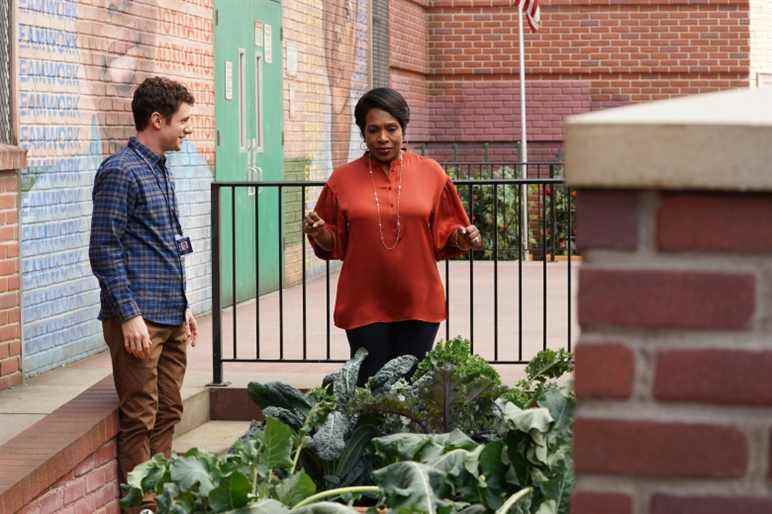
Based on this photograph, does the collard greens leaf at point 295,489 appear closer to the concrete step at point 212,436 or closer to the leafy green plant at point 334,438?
the leafy green plant at point 334,438

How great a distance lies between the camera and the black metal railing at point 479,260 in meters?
8.28

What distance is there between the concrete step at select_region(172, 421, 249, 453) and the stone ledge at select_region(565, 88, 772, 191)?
18.6 ft

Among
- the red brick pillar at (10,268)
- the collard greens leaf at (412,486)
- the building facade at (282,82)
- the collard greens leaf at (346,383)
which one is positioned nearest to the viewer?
the collard greens leaf at (412,486)

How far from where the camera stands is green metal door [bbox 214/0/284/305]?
1202cm

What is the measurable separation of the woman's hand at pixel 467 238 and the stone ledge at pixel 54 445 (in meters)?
1.43

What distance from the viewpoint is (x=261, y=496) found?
3.46 metres

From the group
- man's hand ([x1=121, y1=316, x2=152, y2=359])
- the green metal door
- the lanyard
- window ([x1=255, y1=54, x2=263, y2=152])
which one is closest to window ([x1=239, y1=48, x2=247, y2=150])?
the green metal door

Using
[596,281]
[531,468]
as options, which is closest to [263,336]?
[531,468]

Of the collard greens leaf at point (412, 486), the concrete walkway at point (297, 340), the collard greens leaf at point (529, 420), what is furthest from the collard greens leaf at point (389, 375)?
the concrete walkway at point (297, 340)

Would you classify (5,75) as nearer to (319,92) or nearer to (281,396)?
(281,396)

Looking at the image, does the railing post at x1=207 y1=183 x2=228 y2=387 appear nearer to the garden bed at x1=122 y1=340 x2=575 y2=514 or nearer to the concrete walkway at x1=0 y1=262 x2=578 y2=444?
the concrete walkway at x1=0 y1=262 x2=578 y2=444

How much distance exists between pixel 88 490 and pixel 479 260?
1261cm

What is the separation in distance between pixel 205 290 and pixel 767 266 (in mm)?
9970

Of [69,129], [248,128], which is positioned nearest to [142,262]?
[69,129]
